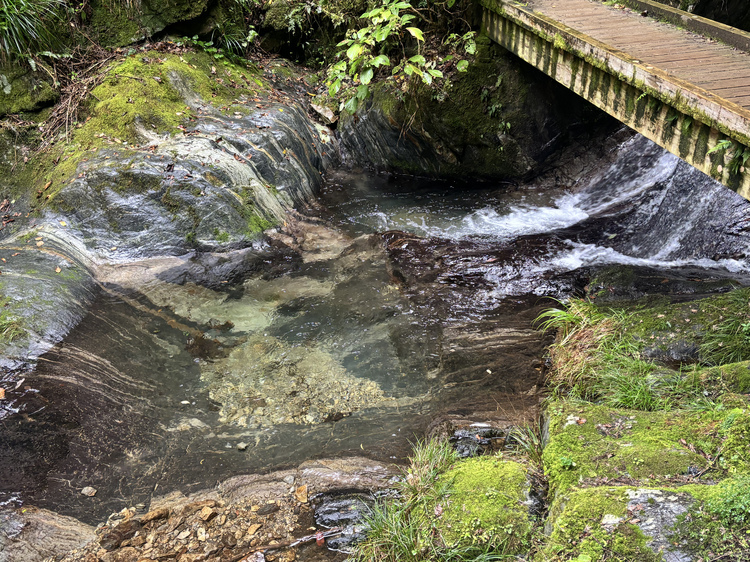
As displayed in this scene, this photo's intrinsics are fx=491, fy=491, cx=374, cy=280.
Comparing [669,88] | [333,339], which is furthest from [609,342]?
[333,339]

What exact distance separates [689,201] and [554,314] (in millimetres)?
3199

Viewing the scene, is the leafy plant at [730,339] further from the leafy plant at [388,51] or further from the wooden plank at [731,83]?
the leafy plant at [388,51]

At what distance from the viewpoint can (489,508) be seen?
3.02 m

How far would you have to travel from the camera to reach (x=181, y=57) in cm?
817

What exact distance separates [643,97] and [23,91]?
8131 millimetres

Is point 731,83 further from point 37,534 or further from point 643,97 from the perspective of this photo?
point 37,534

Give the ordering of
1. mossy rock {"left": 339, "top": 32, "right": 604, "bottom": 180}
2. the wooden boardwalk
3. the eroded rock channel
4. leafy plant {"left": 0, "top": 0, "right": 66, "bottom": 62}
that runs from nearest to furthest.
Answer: the eroded rock channel < the wooden boardwalk < leafy plant {"left": 0, "top": 0, "right": 66, "bottom": 62} < mossy rock {"left": 339, "top": 32, "right": 604, "bottom": 180}

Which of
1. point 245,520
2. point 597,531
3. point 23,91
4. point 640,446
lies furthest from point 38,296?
point 640,446

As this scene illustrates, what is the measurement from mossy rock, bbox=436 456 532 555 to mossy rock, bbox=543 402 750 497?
0.24 m

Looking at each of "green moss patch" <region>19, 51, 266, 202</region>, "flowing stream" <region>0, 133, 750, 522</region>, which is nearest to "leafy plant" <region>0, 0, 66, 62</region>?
"green moss patch" <region>19, 51, 266, 202</region>

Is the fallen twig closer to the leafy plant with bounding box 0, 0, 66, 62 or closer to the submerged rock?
the submerged rock

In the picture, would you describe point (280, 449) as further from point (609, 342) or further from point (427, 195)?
point (427, 195)

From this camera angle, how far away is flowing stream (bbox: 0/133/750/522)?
4.06 m

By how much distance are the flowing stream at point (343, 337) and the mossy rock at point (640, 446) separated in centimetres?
84
